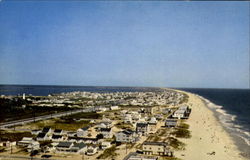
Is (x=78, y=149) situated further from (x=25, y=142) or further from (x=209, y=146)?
(x=209, y=146)

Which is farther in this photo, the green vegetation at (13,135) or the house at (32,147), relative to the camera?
the green vegetation at (13,135)

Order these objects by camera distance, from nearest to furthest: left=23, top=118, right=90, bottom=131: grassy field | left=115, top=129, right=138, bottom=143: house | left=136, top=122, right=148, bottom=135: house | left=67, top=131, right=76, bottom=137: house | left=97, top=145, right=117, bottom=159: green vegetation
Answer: left=97, top=145, right=117, bottom=159: green vegetation
left=115, top=129, right=138, bottom=143: house
left=67, top=131, right=76, bottom=137: house
left=136, top=122, right=148, bottom=135: house
left=23, top=118, right=90, bottom=131: grassy field

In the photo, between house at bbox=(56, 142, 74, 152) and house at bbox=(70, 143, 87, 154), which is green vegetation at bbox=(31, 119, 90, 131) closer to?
house at bbox=(56, 142, 74, 152)

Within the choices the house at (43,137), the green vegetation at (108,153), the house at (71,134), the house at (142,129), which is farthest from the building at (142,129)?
the house at (43,137)

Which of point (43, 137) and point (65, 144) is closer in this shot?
point (65, 144)

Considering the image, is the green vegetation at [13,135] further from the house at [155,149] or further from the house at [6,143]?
the house at [155,149]

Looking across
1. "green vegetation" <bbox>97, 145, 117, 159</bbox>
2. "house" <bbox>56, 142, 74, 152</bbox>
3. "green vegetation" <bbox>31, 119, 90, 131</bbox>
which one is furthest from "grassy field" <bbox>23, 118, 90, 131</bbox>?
"green vegetation" <bbox>97, 145, 117, 159</bbox>

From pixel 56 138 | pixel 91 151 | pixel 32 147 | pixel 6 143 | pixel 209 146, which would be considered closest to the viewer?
pixel 91 151

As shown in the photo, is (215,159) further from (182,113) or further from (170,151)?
(182,113)

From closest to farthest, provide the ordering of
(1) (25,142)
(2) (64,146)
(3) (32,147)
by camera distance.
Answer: (3) (32,147), (2) (64,146), (1) (25,142)

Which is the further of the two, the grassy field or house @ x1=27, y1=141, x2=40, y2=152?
the grassy field

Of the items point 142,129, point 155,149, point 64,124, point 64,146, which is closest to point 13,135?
point 64,146

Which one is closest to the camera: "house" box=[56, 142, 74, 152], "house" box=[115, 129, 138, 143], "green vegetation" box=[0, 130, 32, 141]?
"house" box=[56, 142, 74, 152]
